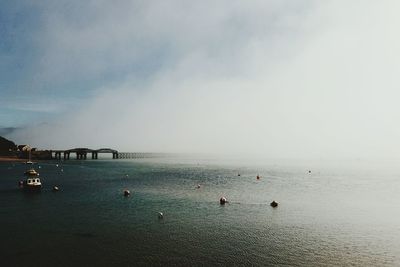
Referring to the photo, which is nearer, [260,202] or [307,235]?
[307,235]

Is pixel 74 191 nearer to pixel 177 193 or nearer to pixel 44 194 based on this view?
pixel 44 194

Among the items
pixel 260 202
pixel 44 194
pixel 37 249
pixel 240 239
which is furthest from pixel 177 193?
pixel 37 249

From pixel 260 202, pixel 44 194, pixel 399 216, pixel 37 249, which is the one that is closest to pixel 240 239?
pixel 37 249

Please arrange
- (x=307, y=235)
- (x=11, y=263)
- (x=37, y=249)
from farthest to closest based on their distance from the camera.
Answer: (x=307, y=235) → (x=37, y=249) → (x=11, y=263)

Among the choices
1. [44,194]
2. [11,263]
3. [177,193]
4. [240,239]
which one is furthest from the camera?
[177,193]

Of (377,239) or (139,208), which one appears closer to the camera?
(377,239)

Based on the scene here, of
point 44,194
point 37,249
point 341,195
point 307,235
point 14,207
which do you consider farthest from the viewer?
point 341,195

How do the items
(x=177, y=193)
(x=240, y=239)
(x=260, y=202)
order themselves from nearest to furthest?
1. (x=240, y=239)
2. (x=260, y=202)
3. (x=177, y=193)

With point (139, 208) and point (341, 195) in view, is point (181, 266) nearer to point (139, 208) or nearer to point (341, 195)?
point (139, 208)
